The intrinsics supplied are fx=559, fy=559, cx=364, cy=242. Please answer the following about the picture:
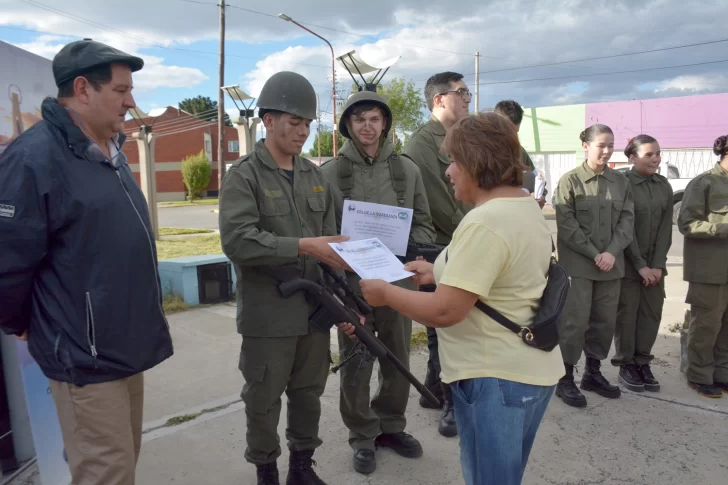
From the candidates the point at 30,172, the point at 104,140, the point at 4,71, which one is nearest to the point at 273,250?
the point at 104,140

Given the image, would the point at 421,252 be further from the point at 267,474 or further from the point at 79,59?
the point at 79,59

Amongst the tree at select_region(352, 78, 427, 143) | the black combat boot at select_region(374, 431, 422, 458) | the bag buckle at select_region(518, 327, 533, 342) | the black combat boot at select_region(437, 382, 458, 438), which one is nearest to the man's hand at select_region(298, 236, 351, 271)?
the bag buckle at select_region(518, 327, 533, 342)

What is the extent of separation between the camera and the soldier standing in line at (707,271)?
4.23 metres

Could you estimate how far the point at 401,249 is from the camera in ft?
10.2

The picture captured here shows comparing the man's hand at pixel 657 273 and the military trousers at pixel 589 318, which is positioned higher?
the man's hand at pixel 657 273

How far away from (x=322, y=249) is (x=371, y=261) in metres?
0.29

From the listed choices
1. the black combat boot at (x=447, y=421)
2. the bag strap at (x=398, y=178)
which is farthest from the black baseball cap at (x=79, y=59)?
the black combat boot at (x=447, y=421)

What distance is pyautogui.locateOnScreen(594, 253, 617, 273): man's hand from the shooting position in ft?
13.2

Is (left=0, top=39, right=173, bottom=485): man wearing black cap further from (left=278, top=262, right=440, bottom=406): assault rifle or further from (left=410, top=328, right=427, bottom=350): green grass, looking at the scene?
(left=410, top=328, right=427, bottom=350): green grass

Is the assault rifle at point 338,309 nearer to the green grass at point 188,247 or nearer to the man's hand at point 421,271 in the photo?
the man's hand at point 421,271

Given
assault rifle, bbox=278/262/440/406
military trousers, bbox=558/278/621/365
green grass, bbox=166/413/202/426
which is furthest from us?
military trousers, bbox=558/278/621/365

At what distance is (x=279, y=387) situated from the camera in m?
2.80

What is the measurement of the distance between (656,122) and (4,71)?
27736 mm

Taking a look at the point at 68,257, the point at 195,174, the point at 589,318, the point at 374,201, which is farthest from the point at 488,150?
the point at 195,174
